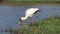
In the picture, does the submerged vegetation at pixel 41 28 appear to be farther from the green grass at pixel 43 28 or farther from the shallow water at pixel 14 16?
the shallow water at pixel 14 16

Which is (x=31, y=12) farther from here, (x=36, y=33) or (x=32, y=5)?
(x=32, y=5)

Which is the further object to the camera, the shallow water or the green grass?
the shallow water

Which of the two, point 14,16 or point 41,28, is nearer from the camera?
point 41,28

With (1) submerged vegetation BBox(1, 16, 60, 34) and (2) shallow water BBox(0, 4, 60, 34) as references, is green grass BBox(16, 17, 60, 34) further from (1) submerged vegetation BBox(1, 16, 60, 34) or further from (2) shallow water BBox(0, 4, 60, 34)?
(2) shallow water BBox(0, 4, 60, 34)

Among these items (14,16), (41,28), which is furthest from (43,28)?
(14,16)

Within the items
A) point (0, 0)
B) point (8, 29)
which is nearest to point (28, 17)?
A: point (8, 29)

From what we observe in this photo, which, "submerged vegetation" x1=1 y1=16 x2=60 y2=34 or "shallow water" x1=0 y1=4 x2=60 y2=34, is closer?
"submerged vegetation" x1=1 y1=16 x2=60 y2=34

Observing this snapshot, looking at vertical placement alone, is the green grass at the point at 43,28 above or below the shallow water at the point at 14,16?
below

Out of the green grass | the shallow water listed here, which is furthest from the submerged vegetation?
the shallow water

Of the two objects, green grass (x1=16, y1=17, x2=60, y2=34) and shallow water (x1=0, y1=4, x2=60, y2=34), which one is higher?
shallow water (x1=0, y1=4, x2=60, y2=34)

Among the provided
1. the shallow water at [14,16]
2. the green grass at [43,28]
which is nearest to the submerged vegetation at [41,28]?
the green grass at [43,28]

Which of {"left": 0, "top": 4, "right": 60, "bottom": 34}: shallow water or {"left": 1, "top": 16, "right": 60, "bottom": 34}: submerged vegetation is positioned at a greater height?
{"left": 0, "top": 4, "right": 60, "bottom": 34}: shallow water

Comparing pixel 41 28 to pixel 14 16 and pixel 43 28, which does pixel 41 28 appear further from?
pixel 14 16

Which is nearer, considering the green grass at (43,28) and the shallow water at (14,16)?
the green grass at (43,28)
